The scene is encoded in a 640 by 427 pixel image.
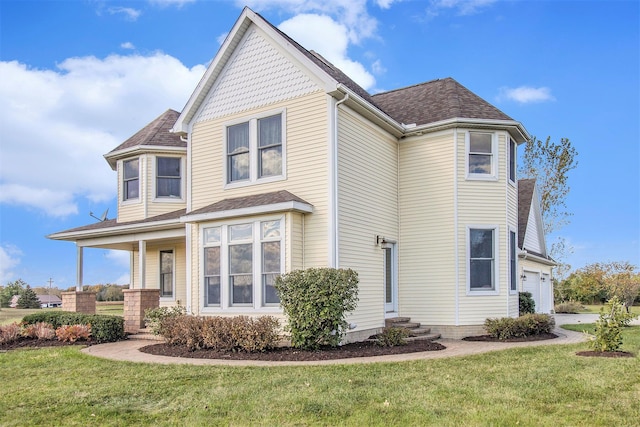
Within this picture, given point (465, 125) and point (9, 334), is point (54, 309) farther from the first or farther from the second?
point (465, 125)

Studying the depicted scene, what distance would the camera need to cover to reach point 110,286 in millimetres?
34781

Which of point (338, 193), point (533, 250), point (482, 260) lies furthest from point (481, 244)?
point (533, 250)

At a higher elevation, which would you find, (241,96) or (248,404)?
(241,96)

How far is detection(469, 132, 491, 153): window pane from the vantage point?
1455 cm

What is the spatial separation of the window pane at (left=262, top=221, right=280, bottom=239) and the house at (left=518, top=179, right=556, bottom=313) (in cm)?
971

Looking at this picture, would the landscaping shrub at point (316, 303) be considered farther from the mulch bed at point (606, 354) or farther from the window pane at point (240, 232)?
the mulch bed at point (606, 354)

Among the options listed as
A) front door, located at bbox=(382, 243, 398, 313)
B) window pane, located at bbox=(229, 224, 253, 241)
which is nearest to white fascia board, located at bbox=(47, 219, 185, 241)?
window pane, located at bbox=(229, 224, 253, 241)

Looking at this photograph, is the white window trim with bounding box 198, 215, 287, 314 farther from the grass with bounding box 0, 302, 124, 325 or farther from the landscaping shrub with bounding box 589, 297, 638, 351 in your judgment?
the grass with bounding box 0, 302, 124, 325

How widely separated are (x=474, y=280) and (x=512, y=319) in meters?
1.37

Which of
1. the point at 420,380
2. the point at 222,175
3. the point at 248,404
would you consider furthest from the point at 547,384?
the point at 222,175

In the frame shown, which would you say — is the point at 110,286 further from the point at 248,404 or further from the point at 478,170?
the point at 248,404

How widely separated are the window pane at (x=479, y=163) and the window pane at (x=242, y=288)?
21.4ft

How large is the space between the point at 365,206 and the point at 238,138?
3.70m

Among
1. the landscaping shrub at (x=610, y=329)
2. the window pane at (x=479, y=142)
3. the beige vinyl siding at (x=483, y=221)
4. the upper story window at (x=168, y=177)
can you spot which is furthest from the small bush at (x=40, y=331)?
the landscaping shrub at (x=610, y=329)
